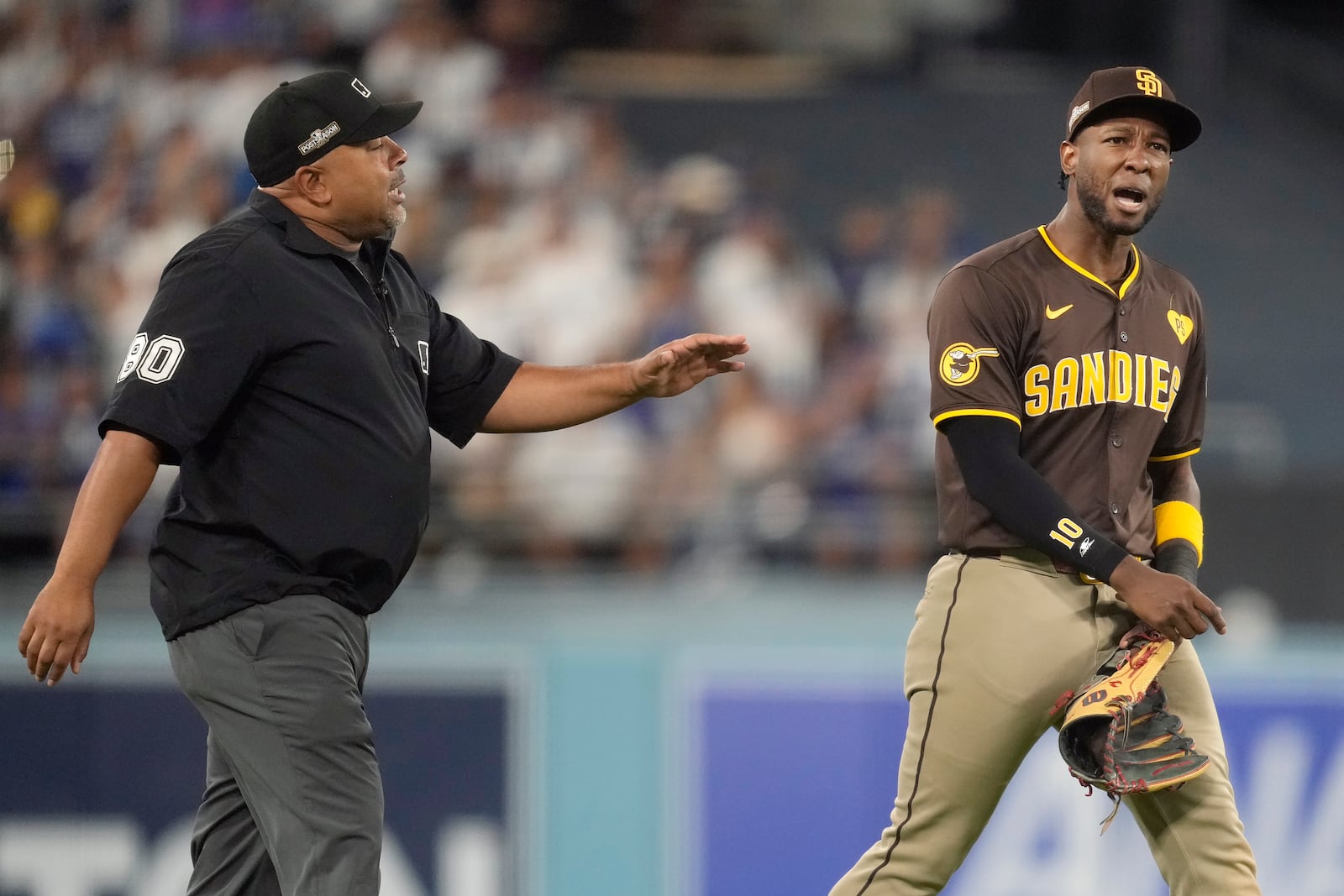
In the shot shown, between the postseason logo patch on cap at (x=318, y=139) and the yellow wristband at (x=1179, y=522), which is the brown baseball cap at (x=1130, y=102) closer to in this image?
the yellow wristband at (x=1179, y=522)

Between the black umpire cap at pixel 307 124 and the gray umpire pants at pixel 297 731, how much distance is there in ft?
2.95

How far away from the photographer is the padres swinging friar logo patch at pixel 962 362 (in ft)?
12.1

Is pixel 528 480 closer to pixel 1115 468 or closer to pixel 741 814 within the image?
pixel 741 814

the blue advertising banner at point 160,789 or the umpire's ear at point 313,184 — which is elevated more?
the umpire's ear at point 313,184

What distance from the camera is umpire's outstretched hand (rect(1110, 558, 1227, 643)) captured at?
3498mm

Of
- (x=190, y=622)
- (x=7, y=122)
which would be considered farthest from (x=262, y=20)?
(x=190, y=622)

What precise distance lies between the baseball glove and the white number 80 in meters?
1.89

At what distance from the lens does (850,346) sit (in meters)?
8.16

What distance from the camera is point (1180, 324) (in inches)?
153

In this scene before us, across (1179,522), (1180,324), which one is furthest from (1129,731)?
(1180,324)

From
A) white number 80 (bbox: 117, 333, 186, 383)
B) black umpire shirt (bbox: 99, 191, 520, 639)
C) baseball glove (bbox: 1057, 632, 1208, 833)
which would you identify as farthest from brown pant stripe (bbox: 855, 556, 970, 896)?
white number 80 (bbox: 117, 333, 186, 383)

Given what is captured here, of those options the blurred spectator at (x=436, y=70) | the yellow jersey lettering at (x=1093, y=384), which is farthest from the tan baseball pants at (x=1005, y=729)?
the blurred spectator at (x=436, y=70)

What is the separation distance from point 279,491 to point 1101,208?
1.77m

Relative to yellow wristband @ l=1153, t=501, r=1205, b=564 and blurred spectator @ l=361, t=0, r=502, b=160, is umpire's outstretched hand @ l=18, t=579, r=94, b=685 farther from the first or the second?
blurred spectator @ l=361, t=0, r=502, b=160
